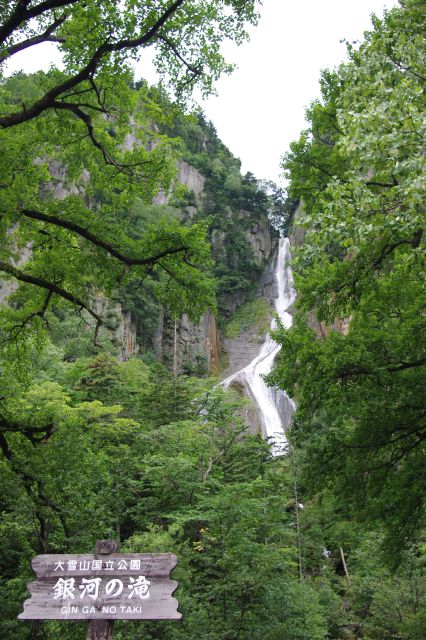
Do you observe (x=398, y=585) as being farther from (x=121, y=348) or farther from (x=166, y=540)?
(x=121, y=348)

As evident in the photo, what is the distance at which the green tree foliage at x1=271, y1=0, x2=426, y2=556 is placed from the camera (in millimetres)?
4887

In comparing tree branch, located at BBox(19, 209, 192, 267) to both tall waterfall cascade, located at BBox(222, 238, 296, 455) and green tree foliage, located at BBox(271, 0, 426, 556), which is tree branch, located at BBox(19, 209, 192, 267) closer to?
green tree foliage, located at BBox(271, 0, 426, 556)

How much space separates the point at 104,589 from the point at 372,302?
4728mm

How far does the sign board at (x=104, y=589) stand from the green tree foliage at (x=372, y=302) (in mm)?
3187

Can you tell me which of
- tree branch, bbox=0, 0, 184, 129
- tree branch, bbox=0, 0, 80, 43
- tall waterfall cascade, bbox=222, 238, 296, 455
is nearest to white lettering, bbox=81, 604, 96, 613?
tree branch, bbox=0, 0, 184, 129

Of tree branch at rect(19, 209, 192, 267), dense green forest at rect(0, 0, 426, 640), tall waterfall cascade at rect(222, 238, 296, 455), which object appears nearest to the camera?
dense green forest at rect(0, 0, 426, 640)

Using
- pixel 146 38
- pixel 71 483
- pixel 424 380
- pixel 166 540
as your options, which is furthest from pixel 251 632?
pixel 146 38

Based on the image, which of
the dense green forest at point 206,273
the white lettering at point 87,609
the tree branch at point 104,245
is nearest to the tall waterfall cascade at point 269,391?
the dense green forest at point 206,273

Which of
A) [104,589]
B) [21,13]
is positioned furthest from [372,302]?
[21,13]

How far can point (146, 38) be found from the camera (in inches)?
259

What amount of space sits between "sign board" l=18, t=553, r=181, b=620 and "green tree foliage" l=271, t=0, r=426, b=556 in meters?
3.19

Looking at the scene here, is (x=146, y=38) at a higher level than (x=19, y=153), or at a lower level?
higher

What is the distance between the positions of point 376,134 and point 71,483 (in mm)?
5787

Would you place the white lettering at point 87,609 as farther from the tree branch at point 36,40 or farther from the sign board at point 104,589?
the tree branch at point 36,40
